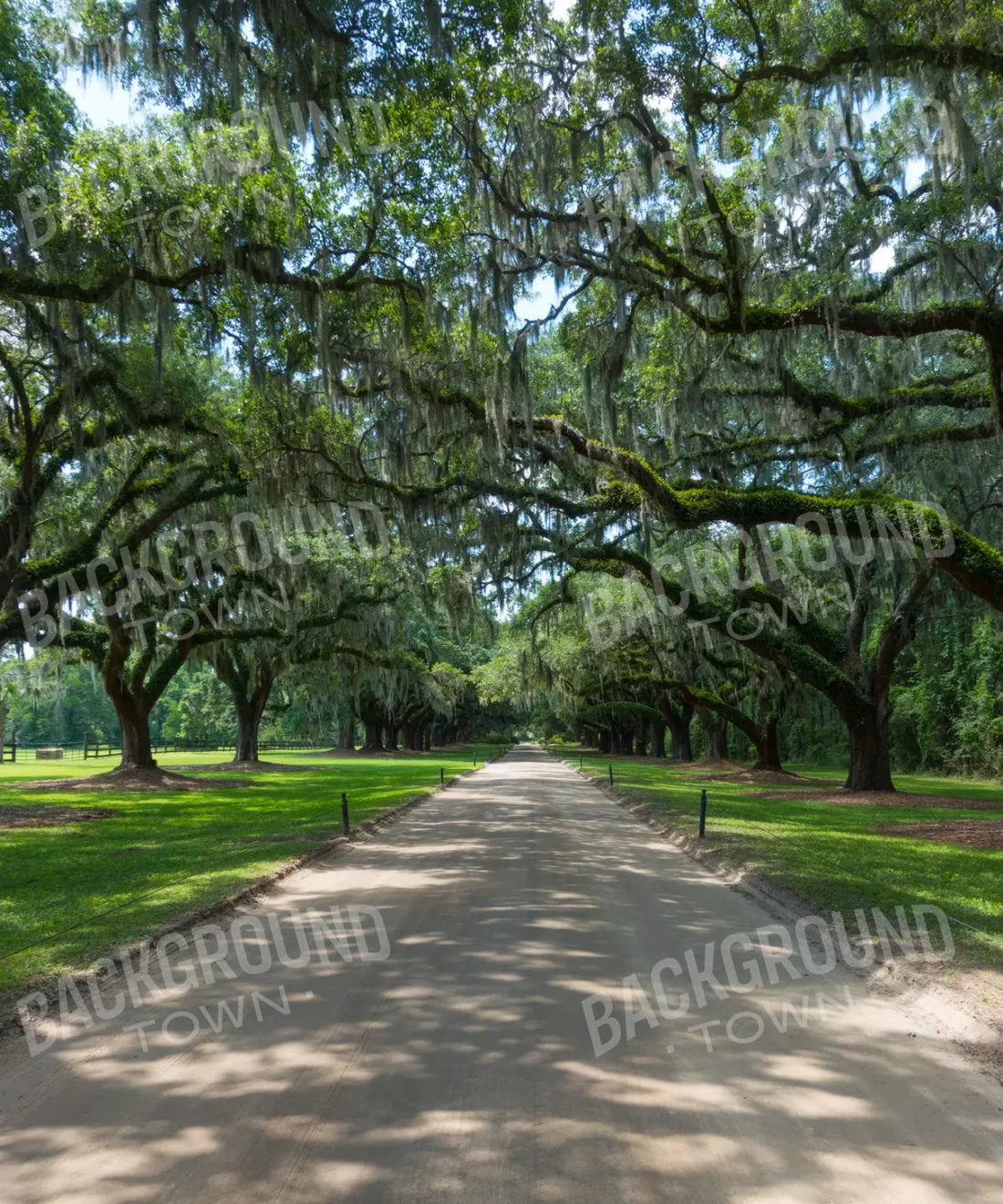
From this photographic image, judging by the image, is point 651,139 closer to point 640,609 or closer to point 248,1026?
point 248,1026

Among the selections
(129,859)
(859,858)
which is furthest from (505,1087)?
(129,859)

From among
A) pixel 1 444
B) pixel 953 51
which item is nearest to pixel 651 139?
pixel 953 51

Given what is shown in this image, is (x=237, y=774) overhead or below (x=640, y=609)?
below

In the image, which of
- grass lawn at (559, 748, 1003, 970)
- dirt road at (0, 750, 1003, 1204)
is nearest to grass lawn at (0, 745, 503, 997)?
dirt road at (0, 750, 1003, 1204)

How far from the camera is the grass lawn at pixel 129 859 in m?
6.47

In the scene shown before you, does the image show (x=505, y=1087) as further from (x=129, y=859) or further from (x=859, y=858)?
(x=129, y=859)

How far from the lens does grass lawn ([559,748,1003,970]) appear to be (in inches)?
283

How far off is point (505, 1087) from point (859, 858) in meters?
7.69

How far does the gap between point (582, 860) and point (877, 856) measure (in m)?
3.52

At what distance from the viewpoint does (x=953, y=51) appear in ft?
27.7

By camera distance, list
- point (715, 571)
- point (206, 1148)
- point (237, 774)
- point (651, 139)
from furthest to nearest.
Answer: point (237, 774) < point (715, 571) < point (651, 139) < point (206, 1148)

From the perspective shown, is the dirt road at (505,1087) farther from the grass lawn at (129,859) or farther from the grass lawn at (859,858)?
the grass lawn at (859,858)

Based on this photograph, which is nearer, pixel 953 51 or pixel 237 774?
pixel 953 51

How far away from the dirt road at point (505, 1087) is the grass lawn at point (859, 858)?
1.73 meters
